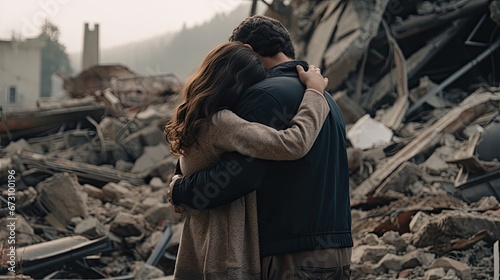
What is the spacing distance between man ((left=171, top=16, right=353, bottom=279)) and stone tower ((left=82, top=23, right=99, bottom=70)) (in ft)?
75.3

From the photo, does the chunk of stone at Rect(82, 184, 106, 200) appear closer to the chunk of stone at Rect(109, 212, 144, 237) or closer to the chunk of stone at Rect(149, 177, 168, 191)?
the chunk of stone at Rect(149, 177, 168, 191)

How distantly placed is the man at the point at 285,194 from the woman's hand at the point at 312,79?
5 centimetres

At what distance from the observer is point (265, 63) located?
89.0 inches

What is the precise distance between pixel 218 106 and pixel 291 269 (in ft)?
2.00

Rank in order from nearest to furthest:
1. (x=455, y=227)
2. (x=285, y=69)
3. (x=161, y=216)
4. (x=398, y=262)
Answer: (x=285, y=69) → (x=398, y=262) → (x=455, y=227) → (x=161, y=216)

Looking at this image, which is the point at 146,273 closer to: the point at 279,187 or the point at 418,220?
the point at 418,220

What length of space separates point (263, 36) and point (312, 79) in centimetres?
25

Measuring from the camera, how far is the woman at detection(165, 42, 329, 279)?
78.8 inches

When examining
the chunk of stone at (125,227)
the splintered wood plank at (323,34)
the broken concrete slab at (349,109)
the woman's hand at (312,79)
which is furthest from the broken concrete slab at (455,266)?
the splintered wood plank at (323,34)

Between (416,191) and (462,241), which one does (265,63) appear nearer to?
(462,241)

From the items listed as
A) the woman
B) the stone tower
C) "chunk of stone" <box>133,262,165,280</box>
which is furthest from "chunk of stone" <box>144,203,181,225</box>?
the stone tower

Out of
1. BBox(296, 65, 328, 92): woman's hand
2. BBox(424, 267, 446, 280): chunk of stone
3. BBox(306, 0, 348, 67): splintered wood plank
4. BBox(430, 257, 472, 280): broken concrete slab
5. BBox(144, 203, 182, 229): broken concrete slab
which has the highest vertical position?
BBox(296, 65, 328, 92): woman's hand

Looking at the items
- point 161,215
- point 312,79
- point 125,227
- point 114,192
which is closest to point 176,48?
point 114,192

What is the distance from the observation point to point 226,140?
2041mm
